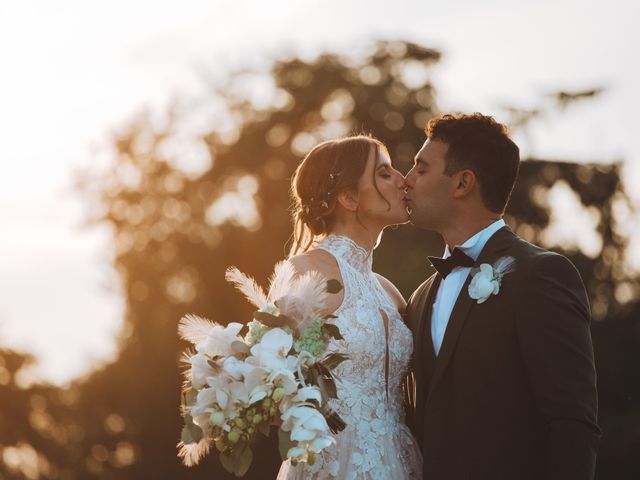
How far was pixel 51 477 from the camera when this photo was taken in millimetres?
21719

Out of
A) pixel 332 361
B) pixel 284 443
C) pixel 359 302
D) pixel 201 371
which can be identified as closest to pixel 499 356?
pixel 332 361

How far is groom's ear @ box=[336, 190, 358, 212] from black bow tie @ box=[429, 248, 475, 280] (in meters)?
0.77

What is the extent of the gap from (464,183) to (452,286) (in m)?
0.61

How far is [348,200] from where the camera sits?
19.0 ft

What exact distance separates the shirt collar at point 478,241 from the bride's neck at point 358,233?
2.78 ft

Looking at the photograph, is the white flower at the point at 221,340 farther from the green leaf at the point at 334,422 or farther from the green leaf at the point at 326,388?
the green leaf at the point at 334,422

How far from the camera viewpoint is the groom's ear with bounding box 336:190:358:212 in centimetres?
A: 577

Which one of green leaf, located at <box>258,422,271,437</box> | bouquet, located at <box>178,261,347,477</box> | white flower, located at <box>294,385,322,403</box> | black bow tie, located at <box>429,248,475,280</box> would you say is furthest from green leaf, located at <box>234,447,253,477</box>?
black bow tie, located at <box>429,248,475,280</box>

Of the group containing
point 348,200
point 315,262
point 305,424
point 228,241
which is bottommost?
point 228,241

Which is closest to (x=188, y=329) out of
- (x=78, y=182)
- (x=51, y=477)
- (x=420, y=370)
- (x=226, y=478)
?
(x=420, y=370)

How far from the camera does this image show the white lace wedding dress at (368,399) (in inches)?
205

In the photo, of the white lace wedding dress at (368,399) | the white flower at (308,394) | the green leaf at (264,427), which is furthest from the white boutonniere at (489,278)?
the green leaf at (264,427)

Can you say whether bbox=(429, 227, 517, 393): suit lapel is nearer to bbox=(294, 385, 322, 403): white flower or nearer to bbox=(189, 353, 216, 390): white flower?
bbox=(294, 385, 322, 403): white flower

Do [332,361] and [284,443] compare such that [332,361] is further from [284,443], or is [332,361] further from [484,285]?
[484,285]
